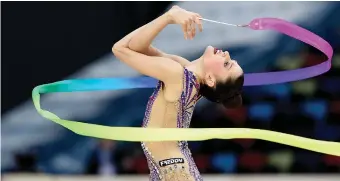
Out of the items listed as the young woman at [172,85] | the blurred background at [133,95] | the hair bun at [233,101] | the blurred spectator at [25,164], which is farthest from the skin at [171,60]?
the blurred spectator at [25,164]

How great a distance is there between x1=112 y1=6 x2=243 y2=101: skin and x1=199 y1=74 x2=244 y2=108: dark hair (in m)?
0.02

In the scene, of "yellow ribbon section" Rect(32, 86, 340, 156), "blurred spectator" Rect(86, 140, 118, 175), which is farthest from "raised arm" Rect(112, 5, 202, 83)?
"blurred spectator" Rect(86, 140, 118, 175)

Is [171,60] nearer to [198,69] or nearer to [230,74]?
[198,69]

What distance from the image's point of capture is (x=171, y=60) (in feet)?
9.57

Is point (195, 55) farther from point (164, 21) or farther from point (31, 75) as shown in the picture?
point (164, 21)

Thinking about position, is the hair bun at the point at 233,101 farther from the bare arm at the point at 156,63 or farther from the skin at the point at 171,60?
the bare arm at the point at 156,63

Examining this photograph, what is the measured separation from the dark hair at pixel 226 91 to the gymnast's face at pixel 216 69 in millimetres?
22

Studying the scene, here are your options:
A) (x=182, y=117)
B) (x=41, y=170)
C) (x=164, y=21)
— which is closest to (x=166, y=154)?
(x=182, y=117)

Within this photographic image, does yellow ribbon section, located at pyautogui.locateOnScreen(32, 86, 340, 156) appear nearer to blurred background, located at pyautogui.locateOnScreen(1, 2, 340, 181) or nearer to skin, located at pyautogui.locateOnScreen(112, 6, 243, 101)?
skin, located at pyautogui.locateOnScreen(112, 6, 243, 101)

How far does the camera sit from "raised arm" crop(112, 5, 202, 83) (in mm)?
2842

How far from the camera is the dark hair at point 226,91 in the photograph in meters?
3.01

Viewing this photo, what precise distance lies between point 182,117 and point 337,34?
264 centimetres

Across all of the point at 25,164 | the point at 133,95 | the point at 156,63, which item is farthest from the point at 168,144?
the point at 25,164

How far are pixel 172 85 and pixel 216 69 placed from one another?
0.23 m
